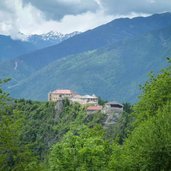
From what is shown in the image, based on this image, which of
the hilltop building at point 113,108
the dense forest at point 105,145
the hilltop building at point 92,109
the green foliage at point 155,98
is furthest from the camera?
the hilltop building at point 92,109

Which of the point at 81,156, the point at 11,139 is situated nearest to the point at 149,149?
the point at 81,156

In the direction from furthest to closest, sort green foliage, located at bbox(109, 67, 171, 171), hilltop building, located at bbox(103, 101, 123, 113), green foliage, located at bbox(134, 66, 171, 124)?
hilltop building, located at bbox(103, 101, 123, 113)
green foliage, located at bbox(134, 66, 171, 124)
green foliage, located at bbox(109, 67, 171, 171)

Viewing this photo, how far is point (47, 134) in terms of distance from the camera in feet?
654

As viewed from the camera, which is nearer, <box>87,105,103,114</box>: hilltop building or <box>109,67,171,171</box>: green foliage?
<box>109,67,171,171</box>: green foliage

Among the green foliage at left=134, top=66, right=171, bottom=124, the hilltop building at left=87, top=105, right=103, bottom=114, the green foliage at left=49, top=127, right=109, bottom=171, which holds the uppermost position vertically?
the hilltop building at left=87, top=105, right=103, bottom=114

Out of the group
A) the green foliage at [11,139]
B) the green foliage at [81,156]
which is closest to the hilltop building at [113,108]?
the green foliage at [81,156]

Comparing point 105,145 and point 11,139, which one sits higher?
point 105,145

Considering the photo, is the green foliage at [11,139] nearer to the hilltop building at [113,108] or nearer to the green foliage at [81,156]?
the green foliage at [81,156]

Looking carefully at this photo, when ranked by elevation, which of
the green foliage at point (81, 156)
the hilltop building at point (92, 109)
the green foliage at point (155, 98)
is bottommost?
the green foliage at point (81, 156)

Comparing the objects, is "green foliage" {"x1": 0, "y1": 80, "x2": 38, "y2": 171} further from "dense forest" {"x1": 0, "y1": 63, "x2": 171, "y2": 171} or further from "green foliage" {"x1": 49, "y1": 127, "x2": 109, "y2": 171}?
"green foliage" {"x1": 49, "y1": 127, "x2": 109, "y2": 171}

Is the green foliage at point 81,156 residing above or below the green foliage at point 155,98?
below

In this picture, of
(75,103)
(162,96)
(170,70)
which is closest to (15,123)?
(162,96)

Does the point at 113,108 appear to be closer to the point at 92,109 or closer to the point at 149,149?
the point at 92,109

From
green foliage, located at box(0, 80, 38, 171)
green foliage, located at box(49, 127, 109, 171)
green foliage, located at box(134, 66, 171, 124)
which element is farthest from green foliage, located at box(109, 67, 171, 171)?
green foliage, located at box(0, 80, 38, 171)
